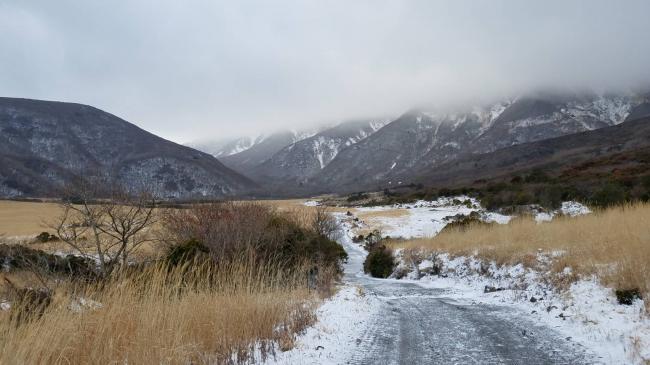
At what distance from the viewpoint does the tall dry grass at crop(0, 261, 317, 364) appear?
4095 mm

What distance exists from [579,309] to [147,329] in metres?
6.96

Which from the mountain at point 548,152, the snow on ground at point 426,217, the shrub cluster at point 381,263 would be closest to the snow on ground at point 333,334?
the shrub cluster at point 381,263

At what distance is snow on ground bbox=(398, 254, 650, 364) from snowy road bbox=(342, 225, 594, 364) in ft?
1.10

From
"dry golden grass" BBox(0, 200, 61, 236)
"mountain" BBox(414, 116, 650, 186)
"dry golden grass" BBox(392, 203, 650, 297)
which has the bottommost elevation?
"dry golden grass" BBox(0, 200, 61, 236)

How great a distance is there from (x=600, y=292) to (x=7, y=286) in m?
9.93

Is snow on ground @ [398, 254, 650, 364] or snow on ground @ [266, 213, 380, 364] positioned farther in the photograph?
snow on ground @ [266, 213, 380, 364]

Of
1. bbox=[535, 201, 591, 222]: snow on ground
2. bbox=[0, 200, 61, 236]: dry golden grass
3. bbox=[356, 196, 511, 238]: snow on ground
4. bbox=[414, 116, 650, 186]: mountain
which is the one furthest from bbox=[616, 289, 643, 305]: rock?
bbox=[414, 116, 650, 186]: mountain

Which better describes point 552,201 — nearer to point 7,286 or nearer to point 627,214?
point 627,214

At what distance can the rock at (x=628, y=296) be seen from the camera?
6.98 meters

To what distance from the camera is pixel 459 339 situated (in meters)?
6.82

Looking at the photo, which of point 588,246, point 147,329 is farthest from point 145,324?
point 588,246

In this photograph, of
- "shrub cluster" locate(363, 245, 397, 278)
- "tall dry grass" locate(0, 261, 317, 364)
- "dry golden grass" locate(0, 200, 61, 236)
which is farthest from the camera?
"dry golden grass" locate(0, 200, 61, 236)

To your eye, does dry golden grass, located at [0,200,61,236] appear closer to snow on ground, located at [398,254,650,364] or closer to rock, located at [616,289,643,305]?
snow on ground, located at [398,254,650,364]

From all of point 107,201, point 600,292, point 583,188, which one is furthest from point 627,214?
point 583,188
